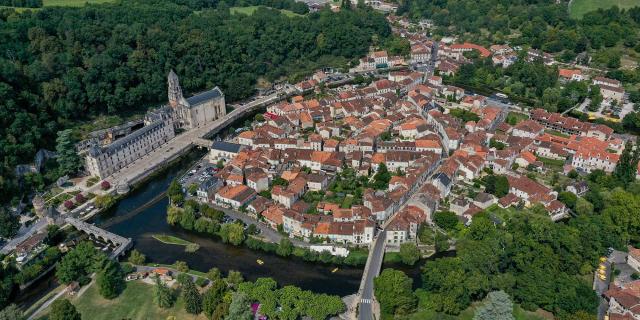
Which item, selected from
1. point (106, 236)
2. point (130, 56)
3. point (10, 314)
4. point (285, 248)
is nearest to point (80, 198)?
point (106, 236)

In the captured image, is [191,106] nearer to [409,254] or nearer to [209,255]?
[209,255]

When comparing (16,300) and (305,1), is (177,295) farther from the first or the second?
(305,1)

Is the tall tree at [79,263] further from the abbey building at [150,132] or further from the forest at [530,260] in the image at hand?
the forest at [530,260]

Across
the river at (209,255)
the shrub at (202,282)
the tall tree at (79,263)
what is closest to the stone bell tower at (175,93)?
the river at (209,255)

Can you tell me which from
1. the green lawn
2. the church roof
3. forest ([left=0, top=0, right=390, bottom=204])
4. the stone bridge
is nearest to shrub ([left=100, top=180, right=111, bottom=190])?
the stone bridge

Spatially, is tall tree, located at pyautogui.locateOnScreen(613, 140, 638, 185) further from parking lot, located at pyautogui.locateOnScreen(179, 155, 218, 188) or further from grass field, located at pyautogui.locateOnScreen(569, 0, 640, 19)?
grass field, located at pyautogui.locateOnScreen(569, 0, 640, 19)
